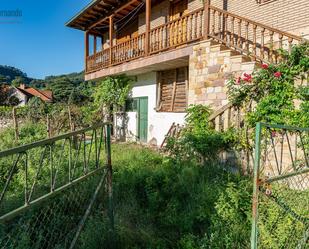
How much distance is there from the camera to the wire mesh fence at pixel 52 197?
216cm

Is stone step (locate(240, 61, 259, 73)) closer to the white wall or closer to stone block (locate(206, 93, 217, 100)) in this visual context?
stone block (locate(206, 93, 217, 100))

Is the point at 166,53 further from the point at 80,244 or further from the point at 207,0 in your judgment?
the point at 80,244

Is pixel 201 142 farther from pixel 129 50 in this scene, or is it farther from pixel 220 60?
pixel 129 50

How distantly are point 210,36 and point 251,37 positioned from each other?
58.4 inches

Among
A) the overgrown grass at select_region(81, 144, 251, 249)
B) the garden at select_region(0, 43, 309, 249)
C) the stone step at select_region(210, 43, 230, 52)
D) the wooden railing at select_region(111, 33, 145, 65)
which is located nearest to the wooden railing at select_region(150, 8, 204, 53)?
the wooden railing at select_region(111, 33, 145, 65)

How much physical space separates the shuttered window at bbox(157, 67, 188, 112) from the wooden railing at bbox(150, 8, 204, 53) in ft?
4.13

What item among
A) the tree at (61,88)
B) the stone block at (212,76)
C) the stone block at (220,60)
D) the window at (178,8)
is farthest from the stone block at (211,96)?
the tree at (61,88)

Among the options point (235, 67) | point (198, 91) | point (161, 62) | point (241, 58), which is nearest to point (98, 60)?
point (161, 62)

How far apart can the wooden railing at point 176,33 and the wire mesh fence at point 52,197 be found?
525 centimetres

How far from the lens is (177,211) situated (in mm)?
4480

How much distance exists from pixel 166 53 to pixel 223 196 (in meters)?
6.08

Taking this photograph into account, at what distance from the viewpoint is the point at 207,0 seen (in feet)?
24.9

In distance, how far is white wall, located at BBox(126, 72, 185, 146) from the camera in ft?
36.4

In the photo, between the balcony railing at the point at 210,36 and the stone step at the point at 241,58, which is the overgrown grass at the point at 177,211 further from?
the balcony railing at the point at 210,36
